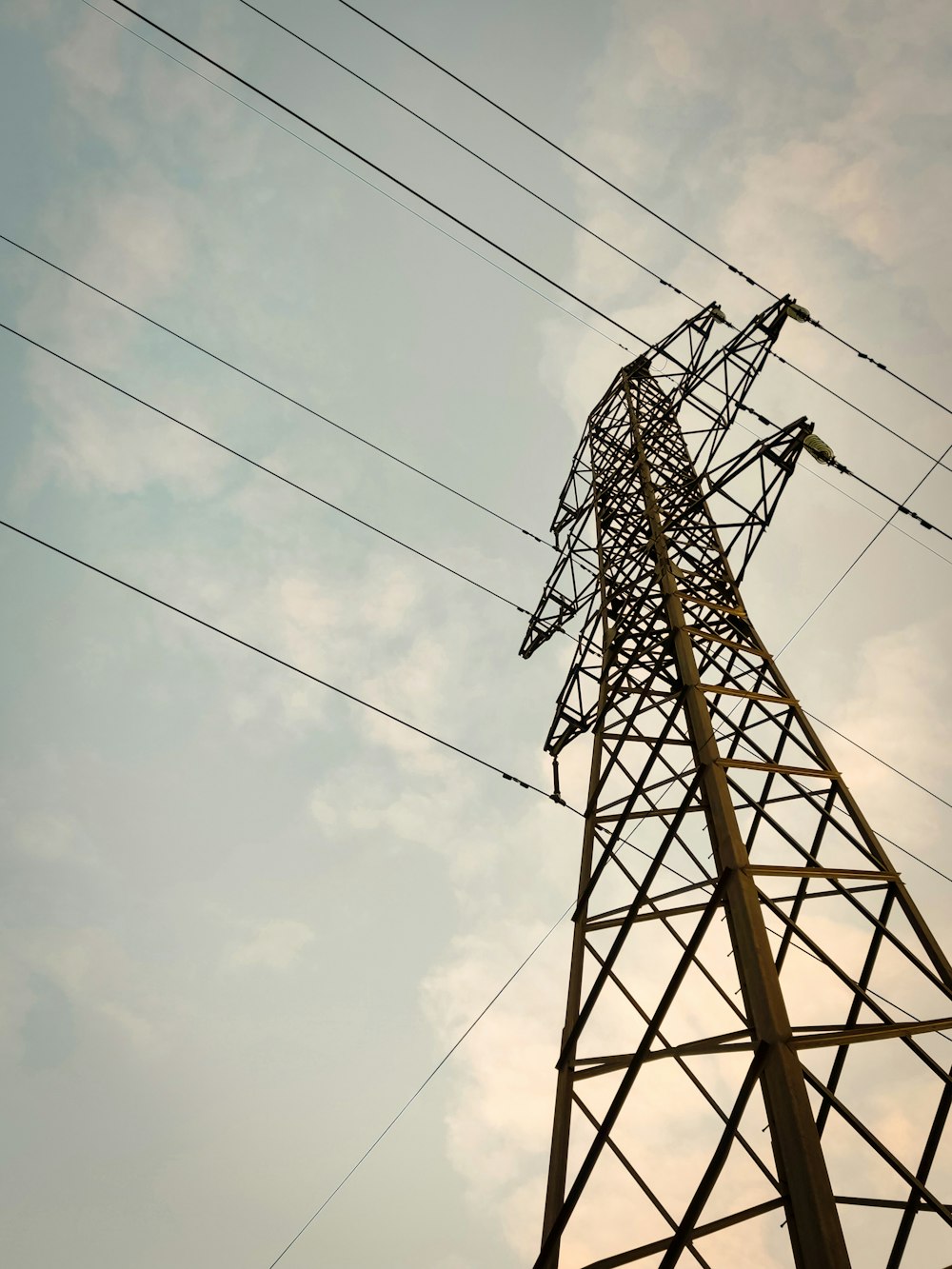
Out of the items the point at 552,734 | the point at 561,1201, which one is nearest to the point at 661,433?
Result: the point at 552,734

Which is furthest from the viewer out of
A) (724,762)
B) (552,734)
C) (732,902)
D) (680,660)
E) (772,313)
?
(772,313)

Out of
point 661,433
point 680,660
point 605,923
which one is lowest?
point 605,923

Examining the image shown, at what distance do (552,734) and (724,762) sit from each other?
373cm

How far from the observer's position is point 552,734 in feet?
27.7

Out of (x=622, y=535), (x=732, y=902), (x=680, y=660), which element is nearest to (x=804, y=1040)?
(x=732, y=902)

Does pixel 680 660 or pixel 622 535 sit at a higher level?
pixel 622 535

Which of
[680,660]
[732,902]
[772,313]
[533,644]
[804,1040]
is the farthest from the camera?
[533,644]

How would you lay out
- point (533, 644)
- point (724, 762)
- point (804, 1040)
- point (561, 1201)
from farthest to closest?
point (533, 644)
point (724, 762)
point (561, 1201)
point (804, 1040)

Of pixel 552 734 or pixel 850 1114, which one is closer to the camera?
pixel 850 1114

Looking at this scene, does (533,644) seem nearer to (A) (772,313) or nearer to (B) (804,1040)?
(A) (772,313)

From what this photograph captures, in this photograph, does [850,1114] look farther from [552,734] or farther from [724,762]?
[552,734]

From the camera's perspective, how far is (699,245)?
1093cm

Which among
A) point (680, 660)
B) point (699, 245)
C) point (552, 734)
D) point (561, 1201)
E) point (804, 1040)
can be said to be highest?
point (699, 245)

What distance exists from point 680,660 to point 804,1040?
297cm
